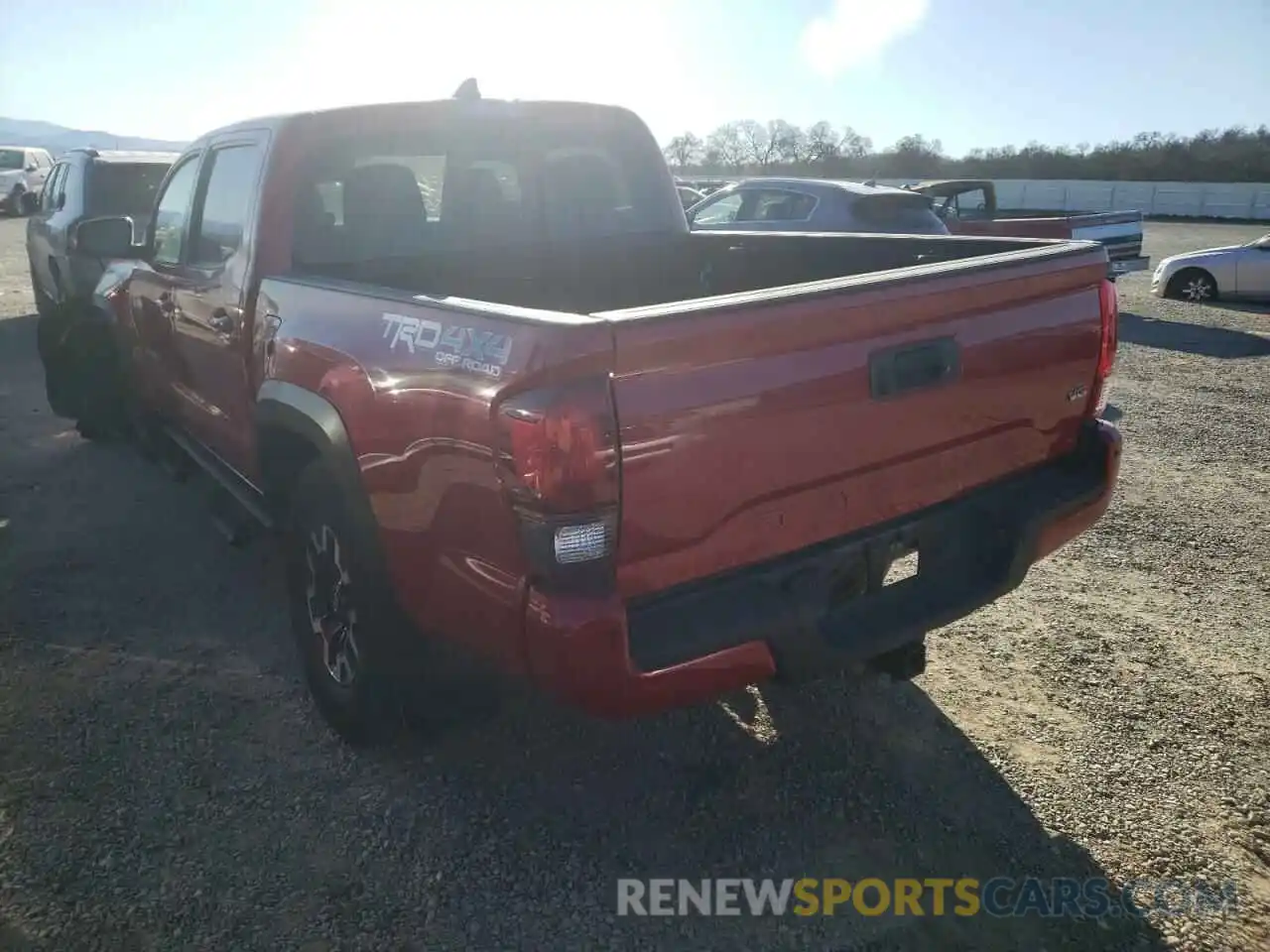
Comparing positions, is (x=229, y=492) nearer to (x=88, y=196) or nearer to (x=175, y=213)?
(x=175, y=213)

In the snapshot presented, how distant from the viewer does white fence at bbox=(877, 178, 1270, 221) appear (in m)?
31.5

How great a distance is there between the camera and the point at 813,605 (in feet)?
7.73

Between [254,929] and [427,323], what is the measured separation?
5.23 ft

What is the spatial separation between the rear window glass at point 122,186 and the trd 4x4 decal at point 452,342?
6923 mm

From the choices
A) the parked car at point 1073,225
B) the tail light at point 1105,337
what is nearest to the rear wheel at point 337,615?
the tail light at point 1105,337

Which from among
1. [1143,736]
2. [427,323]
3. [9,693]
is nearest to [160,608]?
[9,693]

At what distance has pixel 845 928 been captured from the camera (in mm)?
2436

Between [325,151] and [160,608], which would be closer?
[325,151]

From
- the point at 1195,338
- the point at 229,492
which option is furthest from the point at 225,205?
the point at 1195,338

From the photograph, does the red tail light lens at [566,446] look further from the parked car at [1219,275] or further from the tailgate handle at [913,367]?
the parked car at [1219,275]

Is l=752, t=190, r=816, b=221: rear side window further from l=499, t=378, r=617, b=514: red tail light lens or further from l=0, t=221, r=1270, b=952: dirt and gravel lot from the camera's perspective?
l=499, t=378, r=617, b=514: red tail light lens

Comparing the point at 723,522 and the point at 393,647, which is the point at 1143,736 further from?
the point at 393,647

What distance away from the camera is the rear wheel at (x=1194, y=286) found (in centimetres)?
1355

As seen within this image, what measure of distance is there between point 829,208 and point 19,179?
25.0m
